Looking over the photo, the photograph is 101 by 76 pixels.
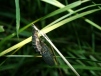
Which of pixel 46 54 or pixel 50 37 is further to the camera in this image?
pixel 50 37

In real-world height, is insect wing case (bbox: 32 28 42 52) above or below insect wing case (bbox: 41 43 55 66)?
above

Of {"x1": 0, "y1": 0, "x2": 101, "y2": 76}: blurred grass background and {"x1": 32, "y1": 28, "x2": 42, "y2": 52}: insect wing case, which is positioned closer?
{"x1": 32, "y1": 28, "x2": 42, "y2": 52}: insect wing case

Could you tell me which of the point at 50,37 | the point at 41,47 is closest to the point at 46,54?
the point at 41,47

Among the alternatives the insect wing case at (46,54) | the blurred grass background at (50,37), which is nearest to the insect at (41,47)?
the insect wing case at (46,54)

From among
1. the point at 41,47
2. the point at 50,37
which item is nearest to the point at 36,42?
the point at 41,47

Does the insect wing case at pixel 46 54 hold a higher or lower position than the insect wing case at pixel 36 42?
lower

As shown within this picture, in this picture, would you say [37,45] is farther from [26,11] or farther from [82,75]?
[26,11]

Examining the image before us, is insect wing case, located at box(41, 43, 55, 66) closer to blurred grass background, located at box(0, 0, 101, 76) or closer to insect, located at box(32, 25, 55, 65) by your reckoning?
insect, located at box(32, 25, 55, 65)

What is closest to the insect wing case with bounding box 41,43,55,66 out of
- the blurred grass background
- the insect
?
the insect

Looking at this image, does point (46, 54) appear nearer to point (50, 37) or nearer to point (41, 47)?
point (41, 47)

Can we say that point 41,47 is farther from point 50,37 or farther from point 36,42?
point 50,37

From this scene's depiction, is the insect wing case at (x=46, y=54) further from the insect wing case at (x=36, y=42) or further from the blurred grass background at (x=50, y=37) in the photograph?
the blurred grass background at (x=50, y=37)

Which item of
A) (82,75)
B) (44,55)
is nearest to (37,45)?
(44,55)
